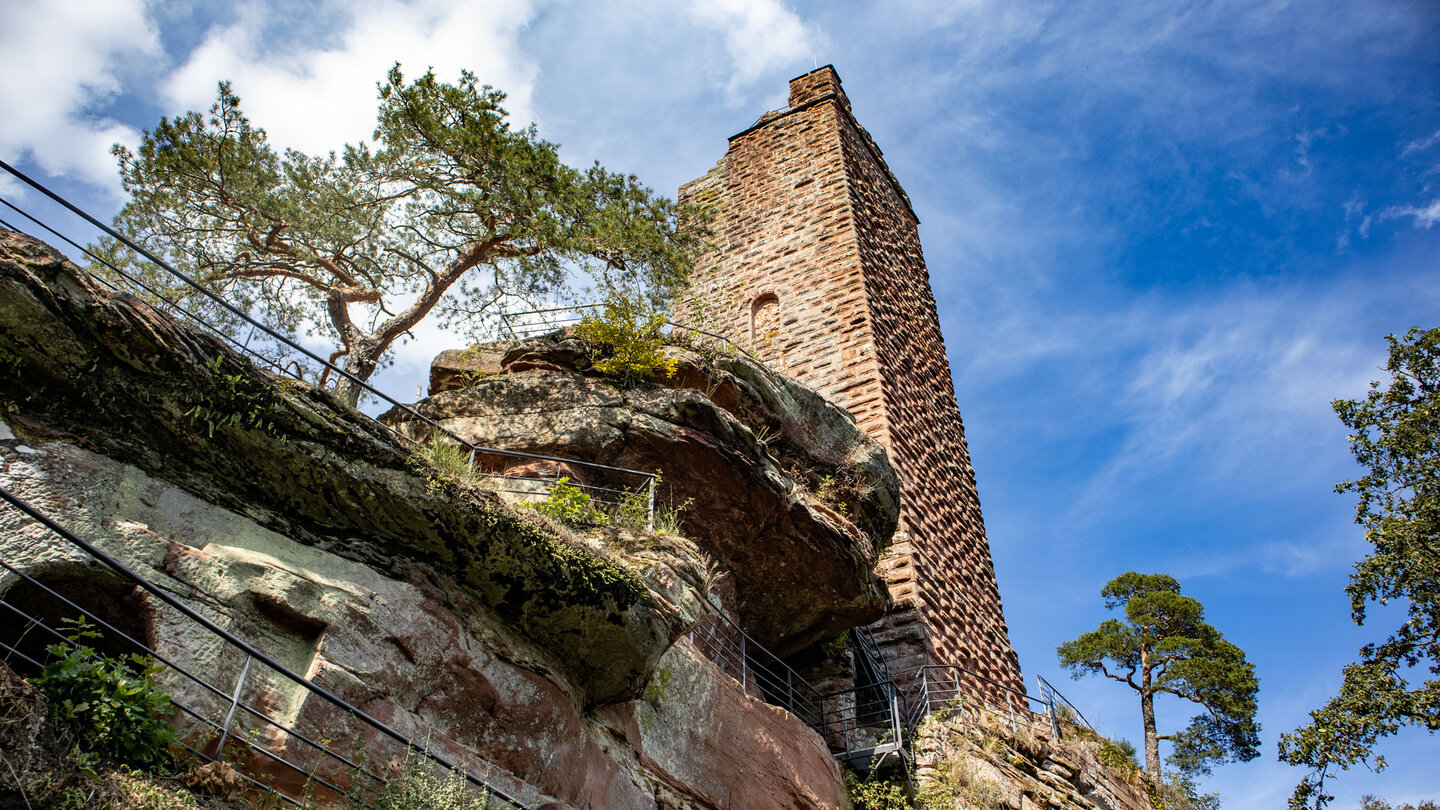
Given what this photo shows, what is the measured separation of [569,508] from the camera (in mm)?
6797

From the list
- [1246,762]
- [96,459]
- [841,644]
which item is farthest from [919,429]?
[1246,762]

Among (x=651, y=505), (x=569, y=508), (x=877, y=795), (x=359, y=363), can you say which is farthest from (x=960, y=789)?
(x=359, y=363)

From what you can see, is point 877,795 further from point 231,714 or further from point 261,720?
point 231,714

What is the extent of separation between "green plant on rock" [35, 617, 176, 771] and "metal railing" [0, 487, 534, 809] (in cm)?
10

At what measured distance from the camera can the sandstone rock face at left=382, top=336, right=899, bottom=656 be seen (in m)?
8.26

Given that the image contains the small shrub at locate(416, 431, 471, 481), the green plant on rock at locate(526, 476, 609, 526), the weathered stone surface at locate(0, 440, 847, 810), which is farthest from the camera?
the green plant on rock at locate(526, 476, 609, 526)

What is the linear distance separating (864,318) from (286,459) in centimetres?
919

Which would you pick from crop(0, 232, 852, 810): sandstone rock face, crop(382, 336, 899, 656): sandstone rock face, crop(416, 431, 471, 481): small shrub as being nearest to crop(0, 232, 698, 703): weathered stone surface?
crop(0, 232, 852, 810): sandstone rock face

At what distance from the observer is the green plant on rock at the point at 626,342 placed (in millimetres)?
8734

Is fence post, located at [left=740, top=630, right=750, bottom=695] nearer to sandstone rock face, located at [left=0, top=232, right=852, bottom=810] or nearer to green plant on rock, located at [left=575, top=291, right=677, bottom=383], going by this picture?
sandstone rock face, located at [left=0, top=232, right=852, bottom=810]

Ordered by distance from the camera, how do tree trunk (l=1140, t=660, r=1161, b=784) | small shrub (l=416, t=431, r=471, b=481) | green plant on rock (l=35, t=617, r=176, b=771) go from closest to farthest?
green plant on rock (l=35, t=617, r=176, b=771) → small shrub (l=416, t=431, r=471, b=481) → tree trunk (l=1140, t=660, r=1161, b=784)

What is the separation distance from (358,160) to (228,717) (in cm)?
788

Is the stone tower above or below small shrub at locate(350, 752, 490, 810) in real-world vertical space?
above

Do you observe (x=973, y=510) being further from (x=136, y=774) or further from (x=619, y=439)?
(x=136, y=774)
